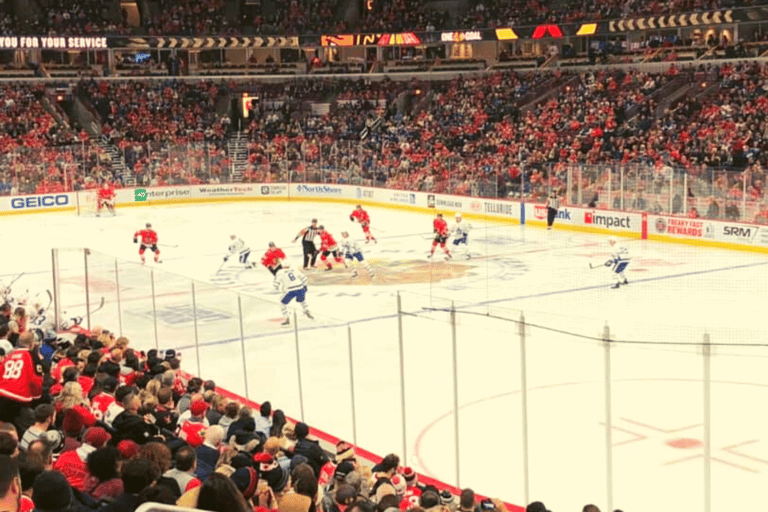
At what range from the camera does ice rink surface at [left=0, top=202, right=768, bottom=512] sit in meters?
11.4

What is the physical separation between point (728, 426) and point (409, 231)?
68.5 feet

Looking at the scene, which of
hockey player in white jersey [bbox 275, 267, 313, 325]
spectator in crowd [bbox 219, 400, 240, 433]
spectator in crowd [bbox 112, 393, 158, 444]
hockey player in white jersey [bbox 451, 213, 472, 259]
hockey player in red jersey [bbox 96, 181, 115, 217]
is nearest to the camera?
spectator in crowd [bbox 112, 393, 158, 444]

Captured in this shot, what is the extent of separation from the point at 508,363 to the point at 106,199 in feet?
84.9

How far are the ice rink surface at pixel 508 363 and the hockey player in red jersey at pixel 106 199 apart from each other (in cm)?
1408

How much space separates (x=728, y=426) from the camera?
12875 millimetres

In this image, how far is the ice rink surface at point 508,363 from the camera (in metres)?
11.4

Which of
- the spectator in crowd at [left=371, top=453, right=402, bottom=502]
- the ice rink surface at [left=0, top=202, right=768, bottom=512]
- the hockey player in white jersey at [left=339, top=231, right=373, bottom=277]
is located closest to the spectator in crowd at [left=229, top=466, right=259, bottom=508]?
the spectator in crowd at [left=371, top=453, right=402, bottom=502]

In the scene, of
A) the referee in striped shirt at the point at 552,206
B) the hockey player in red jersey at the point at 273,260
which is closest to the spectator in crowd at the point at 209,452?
Answer: the hockey player in red jersey at the point at 273,260

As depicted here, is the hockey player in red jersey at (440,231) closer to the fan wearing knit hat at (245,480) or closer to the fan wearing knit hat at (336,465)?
the fan wearing knit hat at (336,465)

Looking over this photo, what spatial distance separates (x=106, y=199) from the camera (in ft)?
128

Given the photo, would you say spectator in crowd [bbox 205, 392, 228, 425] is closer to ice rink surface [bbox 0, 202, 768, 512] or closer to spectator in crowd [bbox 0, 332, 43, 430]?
ice rink surface [bbox 0, 202, 768, 512]

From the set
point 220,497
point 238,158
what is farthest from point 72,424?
point 238,158

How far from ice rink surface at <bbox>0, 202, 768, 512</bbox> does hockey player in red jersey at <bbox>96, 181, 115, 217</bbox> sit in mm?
14076

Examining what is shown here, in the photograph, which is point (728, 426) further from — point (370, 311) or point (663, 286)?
point (663, 286)
